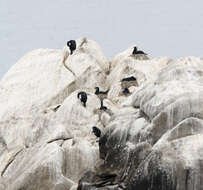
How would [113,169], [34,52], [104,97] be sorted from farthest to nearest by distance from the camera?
[34,52] < [104,97] < [113,169]

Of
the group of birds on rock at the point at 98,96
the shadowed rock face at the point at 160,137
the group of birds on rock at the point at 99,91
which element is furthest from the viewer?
the group of birds on rock at the point at 98,96

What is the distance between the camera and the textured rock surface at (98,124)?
1075 inches

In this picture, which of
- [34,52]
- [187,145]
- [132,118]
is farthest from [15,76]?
[187,145]

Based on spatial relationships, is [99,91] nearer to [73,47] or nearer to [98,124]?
[98,124]

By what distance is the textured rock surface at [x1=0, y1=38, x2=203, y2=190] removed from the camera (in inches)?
1075

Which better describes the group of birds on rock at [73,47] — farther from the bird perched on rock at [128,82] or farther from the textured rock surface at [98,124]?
the bird perched on rock at [128,82]

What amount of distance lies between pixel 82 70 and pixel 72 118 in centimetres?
728

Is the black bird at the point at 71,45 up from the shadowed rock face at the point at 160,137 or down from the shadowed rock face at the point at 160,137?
up

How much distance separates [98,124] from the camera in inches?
1549

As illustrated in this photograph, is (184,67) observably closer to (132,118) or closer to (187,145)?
(132,118)

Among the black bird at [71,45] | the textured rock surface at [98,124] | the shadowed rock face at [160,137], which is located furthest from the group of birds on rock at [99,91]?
the shadowed rock face at [160,137]

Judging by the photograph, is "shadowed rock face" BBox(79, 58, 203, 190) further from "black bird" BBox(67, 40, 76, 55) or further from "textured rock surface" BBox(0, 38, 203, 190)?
"black bird" BBox(67, 40, 76, 55)

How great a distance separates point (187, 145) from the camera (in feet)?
88.0

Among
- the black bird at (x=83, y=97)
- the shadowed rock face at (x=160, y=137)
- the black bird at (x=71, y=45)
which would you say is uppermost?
the black bird at (x=71, y=45)
